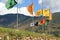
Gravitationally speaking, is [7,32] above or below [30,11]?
below

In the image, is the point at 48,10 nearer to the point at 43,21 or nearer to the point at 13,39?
the point at 43,21

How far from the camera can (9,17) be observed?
17844 millimetres

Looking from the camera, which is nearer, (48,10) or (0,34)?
(0,34)

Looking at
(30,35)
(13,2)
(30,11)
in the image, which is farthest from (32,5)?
(30,35)

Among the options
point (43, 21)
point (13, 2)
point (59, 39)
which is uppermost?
point (13, 2)

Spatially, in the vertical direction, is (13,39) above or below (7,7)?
below

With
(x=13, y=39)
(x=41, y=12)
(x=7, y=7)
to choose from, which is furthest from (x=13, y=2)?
(x=41, y=12)

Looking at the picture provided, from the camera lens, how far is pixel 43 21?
1758cm

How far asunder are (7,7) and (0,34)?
3237 mm

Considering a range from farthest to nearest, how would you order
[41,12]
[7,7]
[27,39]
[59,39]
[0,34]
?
[41,12]
[59,39]
[7,7]
[27,39]
[0,34]

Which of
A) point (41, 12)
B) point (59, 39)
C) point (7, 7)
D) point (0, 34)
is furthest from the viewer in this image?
point (41, 12)

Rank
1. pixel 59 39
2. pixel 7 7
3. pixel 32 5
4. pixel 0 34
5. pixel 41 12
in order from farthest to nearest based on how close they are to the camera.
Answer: pixel 41 12
pixel 32 5
pixel 59 39
pixel 7 7
pixel 0 34

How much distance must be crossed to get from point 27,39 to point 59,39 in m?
4.62

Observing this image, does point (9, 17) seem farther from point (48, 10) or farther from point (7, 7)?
point (7, 7)
